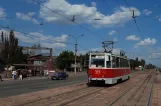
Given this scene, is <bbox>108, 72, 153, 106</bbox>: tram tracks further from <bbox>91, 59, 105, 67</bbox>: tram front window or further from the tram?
<bbox>91, 59, 105, 67</bbox>: tram front window

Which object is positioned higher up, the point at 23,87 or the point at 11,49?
the point at 11,49

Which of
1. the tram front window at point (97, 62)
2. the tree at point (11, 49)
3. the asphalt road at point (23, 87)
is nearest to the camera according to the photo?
the asphalt road at point (23, 87)

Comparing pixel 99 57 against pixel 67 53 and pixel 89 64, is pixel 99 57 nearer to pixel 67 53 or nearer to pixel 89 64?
pixel 89 64

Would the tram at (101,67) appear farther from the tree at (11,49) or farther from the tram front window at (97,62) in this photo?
the tree at (11,49)

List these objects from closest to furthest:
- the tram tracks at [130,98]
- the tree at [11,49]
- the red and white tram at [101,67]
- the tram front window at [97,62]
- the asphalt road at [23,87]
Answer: the tram tracks at [130,98], the asphalt road at [23,87], the red and white tram at [101,67], the tram front window at [97,62], the tree at [11,49]

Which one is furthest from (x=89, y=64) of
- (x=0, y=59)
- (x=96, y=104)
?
(x=0, y=59)

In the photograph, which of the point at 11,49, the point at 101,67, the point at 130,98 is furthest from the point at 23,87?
the point at 11,49

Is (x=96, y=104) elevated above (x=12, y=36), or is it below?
below

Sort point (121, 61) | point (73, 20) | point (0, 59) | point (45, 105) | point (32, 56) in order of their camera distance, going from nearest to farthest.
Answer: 1. point (45, 105)
2. point (121, 61)
3. point (73, 20)
4. point (0, 59)
5. point (32, 56)

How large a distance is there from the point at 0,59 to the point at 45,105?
215 ft

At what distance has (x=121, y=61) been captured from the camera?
35312 mm

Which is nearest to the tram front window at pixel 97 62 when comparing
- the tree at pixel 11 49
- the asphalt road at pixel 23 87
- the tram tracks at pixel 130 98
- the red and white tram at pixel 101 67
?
the red and white tram at pixel 101 67

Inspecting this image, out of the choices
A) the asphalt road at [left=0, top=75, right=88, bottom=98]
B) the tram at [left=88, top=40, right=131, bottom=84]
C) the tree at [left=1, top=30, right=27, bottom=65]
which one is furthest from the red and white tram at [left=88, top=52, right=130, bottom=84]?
the tree at [left=1, top=30, right=27, bottom=65]

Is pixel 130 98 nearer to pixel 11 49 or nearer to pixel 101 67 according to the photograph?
pixel 101 67
